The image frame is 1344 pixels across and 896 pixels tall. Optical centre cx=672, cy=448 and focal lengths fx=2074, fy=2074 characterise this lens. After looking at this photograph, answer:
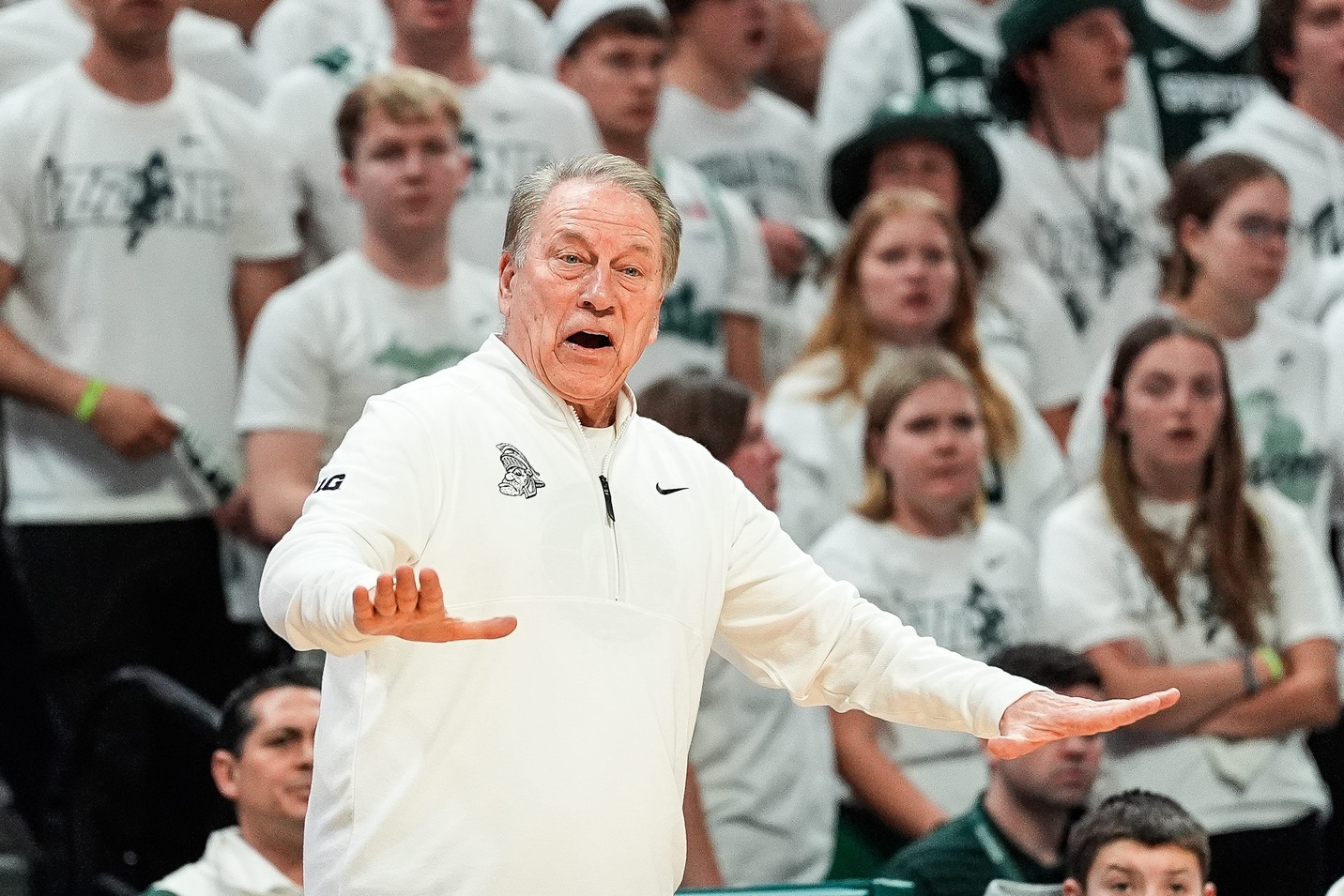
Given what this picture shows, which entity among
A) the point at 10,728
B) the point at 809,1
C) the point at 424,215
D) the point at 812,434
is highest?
the point at 809,1

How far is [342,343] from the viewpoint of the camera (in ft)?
16.4

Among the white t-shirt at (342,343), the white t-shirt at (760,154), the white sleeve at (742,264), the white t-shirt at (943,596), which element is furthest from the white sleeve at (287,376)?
the white t-shirt at (760,154)

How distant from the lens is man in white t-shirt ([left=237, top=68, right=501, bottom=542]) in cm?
492

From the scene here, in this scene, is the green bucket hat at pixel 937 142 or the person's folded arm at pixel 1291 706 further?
the green bucket hat at pixel 937 142

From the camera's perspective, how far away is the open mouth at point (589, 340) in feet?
8.98

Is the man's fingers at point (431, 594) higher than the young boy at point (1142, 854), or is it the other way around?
the man's fingers at point (431, 594)

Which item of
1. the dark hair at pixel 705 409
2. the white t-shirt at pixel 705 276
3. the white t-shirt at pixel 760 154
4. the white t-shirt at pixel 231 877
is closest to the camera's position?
the white t-shirt at pixel 231 877

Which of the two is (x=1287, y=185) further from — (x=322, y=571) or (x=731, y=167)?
(x=322, y=571)

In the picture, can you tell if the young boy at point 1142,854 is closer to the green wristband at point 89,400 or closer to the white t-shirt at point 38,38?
the green wristband at point 89,400

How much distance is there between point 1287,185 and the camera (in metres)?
6.03

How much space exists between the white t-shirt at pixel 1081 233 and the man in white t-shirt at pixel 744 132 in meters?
0.56

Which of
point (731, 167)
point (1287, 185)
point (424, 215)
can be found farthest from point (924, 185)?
point (424, 215)

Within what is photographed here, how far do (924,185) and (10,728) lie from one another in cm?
295

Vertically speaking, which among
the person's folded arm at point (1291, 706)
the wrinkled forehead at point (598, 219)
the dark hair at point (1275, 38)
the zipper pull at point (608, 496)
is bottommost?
the person's folded arm at point (1291, 706)
